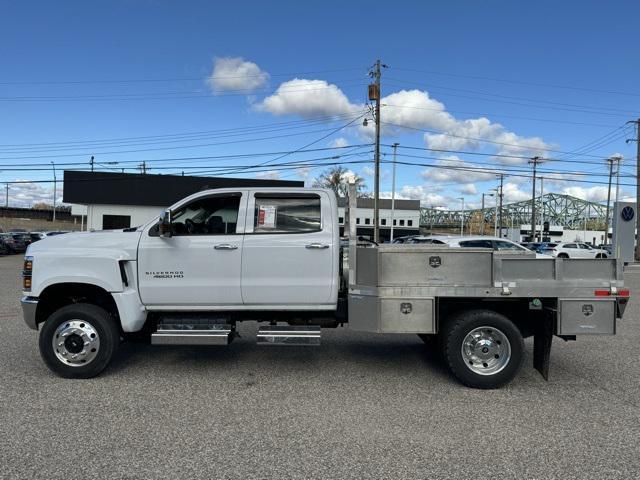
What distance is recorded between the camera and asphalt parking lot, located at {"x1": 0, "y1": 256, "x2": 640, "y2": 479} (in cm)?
365

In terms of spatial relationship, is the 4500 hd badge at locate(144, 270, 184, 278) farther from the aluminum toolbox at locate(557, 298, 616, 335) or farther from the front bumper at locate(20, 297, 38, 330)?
the aluminum toolbox at locate(557, 298, 616, 335)

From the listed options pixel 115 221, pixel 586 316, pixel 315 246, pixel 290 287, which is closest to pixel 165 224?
pixel 290 287

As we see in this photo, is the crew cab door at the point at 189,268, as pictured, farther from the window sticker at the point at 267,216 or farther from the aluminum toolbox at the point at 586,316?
the aluminum toolbox at the point at 586,316

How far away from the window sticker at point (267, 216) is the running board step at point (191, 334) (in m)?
1.20

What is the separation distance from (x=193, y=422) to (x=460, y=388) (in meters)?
2.80

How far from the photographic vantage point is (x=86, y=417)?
4520mm

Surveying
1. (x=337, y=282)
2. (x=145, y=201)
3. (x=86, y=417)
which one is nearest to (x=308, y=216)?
(x=337, y=282)

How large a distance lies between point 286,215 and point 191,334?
1.66m

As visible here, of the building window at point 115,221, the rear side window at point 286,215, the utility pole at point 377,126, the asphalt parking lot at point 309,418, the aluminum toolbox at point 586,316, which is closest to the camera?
the asphalt parking lot at point 309,418

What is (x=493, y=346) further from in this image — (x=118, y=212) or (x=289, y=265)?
(x=118, y=212)

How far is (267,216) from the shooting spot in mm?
5730

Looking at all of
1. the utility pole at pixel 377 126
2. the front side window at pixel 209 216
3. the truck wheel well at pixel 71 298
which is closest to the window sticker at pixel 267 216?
the front side window at pixel 209 216

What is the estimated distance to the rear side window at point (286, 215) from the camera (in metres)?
5.71

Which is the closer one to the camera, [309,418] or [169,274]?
[309,418]
